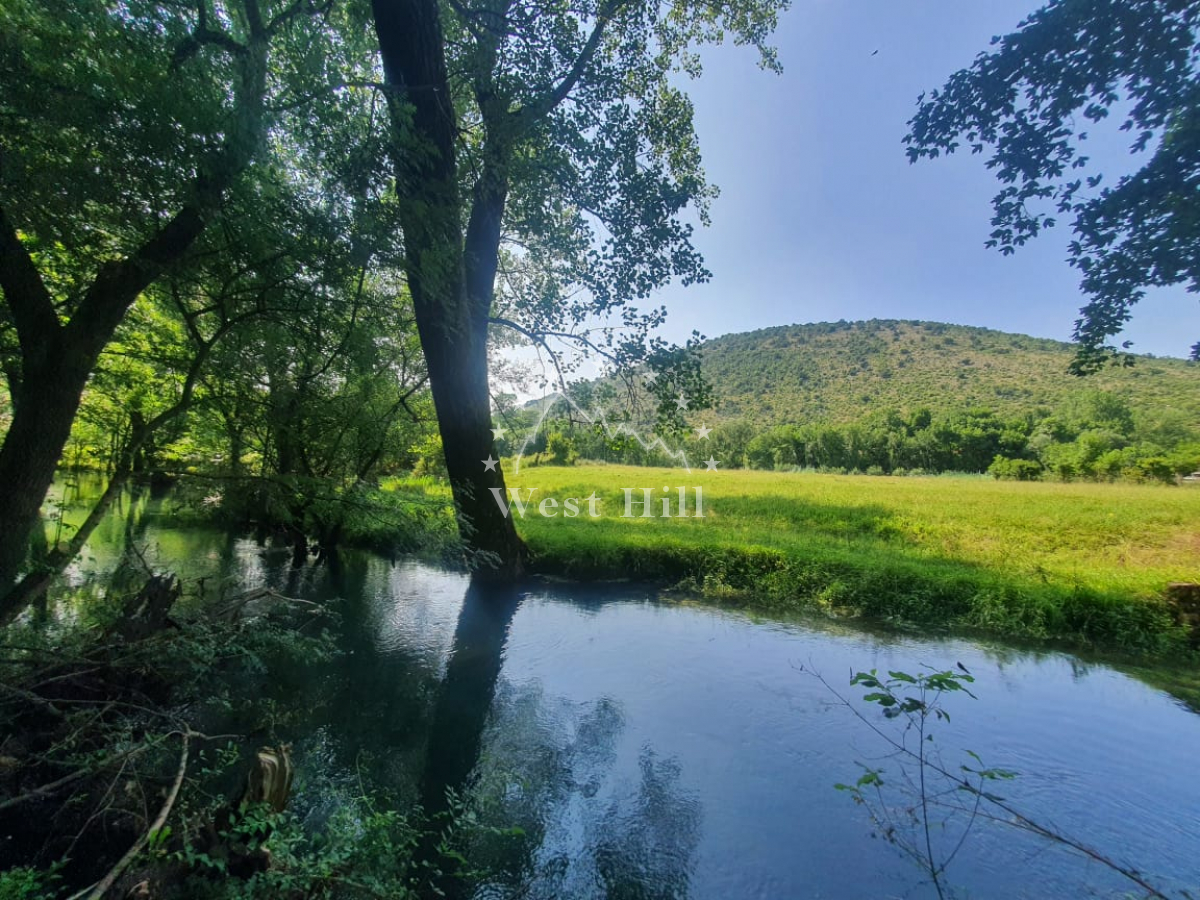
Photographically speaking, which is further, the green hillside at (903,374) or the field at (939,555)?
the green hillside at (903,374)

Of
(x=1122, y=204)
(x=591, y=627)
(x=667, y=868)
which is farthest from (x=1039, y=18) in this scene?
(x=591, y=627)

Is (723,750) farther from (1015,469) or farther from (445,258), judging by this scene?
(1015,469)

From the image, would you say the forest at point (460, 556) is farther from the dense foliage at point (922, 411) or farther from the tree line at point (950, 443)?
the tree line at point (950, 443)

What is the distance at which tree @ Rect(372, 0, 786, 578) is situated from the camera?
5.01 meters

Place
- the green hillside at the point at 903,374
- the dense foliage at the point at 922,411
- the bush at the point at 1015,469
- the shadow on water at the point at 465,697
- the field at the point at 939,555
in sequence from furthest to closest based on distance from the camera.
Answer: the bush at the point at 1015,469, the green hillside at the point at 903,374, the dense foliage at the point at 922,411, the field at the point at 939,555, the shadow on water at the point at 465,697

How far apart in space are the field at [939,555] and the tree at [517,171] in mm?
3234

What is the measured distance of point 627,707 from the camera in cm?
476

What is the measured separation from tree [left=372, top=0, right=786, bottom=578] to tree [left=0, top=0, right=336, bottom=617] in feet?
4.17

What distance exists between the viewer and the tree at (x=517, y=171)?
5008 mm

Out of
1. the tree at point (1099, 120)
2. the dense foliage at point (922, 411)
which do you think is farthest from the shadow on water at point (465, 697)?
the tree at point (1099, 120)

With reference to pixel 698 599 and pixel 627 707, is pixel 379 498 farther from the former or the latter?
pixel 698 599

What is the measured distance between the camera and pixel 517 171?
616cm

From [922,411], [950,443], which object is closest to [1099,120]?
[950,443]

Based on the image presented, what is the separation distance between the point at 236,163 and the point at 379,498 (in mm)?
2962
